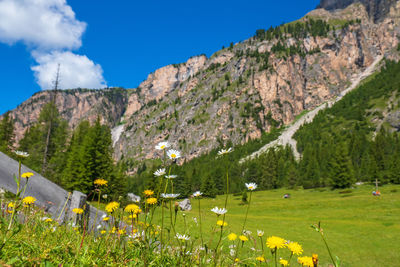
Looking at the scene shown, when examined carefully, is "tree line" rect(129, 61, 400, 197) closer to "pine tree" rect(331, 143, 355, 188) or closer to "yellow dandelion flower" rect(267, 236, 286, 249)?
"pine tree" rect(331, 143, 355, 188)

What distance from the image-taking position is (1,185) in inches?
280

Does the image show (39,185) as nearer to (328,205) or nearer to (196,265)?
(196,265)

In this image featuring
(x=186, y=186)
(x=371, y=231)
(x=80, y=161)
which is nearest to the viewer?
(x=371, y=231)

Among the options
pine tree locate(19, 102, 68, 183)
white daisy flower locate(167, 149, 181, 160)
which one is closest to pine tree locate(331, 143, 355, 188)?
pine tree locate(19, 102, 68, 183)

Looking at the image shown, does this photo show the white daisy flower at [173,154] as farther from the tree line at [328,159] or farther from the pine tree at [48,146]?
the pine tree at [48,146]

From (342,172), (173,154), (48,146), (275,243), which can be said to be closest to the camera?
(275,243)

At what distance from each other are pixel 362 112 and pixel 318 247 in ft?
619

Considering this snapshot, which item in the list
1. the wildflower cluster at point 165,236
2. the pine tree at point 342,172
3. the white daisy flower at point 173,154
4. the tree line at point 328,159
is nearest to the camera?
the wildflower cluster at point 165,236

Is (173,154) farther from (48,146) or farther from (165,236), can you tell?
(48,146)

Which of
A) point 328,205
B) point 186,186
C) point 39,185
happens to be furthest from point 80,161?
point 186,186

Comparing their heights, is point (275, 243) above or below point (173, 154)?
below

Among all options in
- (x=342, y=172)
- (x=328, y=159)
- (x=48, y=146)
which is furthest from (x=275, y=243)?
(x=328, y=159)

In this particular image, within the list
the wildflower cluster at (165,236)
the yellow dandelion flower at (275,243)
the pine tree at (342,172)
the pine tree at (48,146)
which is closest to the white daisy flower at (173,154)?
the wildflower cluster at (165,236)

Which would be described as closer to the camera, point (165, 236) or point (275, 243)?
point (275, 243)
